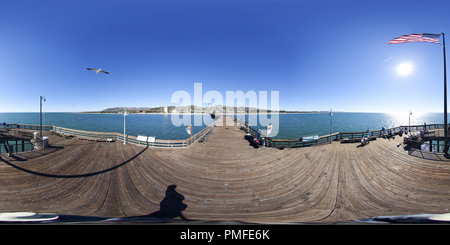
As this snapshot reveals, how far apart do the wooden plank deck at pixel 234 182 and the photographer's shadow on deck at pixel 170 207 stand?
5.0 inches

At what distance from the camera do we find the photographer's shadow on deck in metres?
5.20

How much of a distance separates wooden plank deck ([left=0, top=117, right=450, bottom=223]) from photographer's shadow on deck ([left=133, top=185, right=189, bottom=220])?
0.13 metres

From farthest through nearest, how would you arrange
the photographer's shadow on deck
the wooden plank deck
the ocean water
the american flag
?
the ocean water, the american flag, the wooden plank deck, the photographer's shadow on deck

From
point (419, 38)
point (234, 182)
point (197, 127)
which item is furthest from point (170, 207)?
point (197, 127)

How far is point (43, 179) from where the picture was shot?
24.7 ft

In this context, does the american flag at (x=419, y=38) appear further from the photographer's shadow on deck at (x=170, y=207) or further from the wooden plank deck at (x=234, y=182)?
the photographer's shadow on deck at (x=170, y=207)

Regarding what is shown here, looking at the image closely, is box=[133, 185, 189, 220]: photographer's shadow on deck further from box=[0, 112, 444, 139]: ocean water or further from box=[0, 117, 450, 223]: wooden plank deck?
box=[0, 112, 444, 139]: ocean water

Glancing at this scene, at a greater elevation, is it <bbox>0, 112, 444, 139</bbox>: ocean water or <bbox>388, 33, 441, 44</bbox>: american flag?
<bbox>388, 33, 441, 44</bbox>: american flag

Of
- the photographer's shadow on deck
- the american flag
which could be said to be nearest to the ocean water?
the american flag

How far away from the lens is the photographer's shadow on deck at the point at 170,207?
5.20 metres
